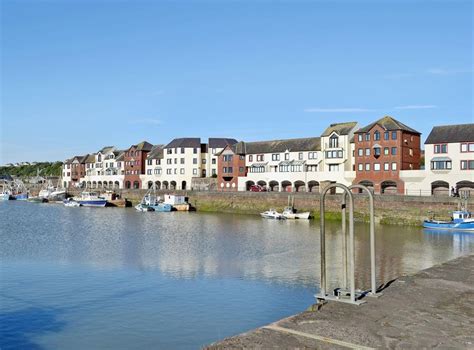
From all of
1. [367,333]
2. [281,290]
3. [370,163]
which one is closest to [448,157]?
[370,163]

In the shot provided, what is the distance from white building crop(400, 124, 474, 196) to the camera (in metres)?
Result: 61.8

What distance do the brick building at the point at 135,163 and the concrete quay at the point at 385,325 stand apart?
101891 mm

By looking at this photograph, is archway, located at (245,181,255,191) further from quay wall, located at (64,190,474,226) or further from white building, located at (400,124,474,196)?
white building, located at (400,124,474,196)

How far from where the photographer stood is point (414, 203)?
56.7m

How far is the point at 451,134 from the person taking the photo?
64500mm

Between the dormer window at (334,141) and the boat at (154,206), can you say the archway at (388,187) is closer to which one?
the dormer window at (334,141)

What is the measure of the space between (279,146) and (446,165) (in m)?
32.1

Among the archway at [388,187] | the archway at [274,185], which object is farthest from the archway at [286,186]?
the archway at [388,187]

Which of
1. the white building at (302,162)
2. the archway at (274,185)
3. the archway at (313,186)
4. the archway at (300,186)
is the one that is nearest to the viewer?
the white building at (302,162)

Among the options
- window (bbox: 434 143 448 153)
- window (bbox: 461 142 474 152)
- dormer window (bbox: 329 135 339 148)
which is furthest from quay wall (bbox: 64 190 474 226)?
dormer window (bbox: 329 135 339 148)

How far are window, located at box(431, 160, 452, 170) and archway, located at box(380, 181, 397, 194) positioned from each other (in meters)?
6.53

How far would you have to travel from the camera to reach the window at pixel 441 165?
63.0 m

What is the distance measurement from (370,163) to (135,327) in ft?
195

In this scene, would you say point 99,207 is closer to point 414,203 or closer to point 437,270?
point 414,203
